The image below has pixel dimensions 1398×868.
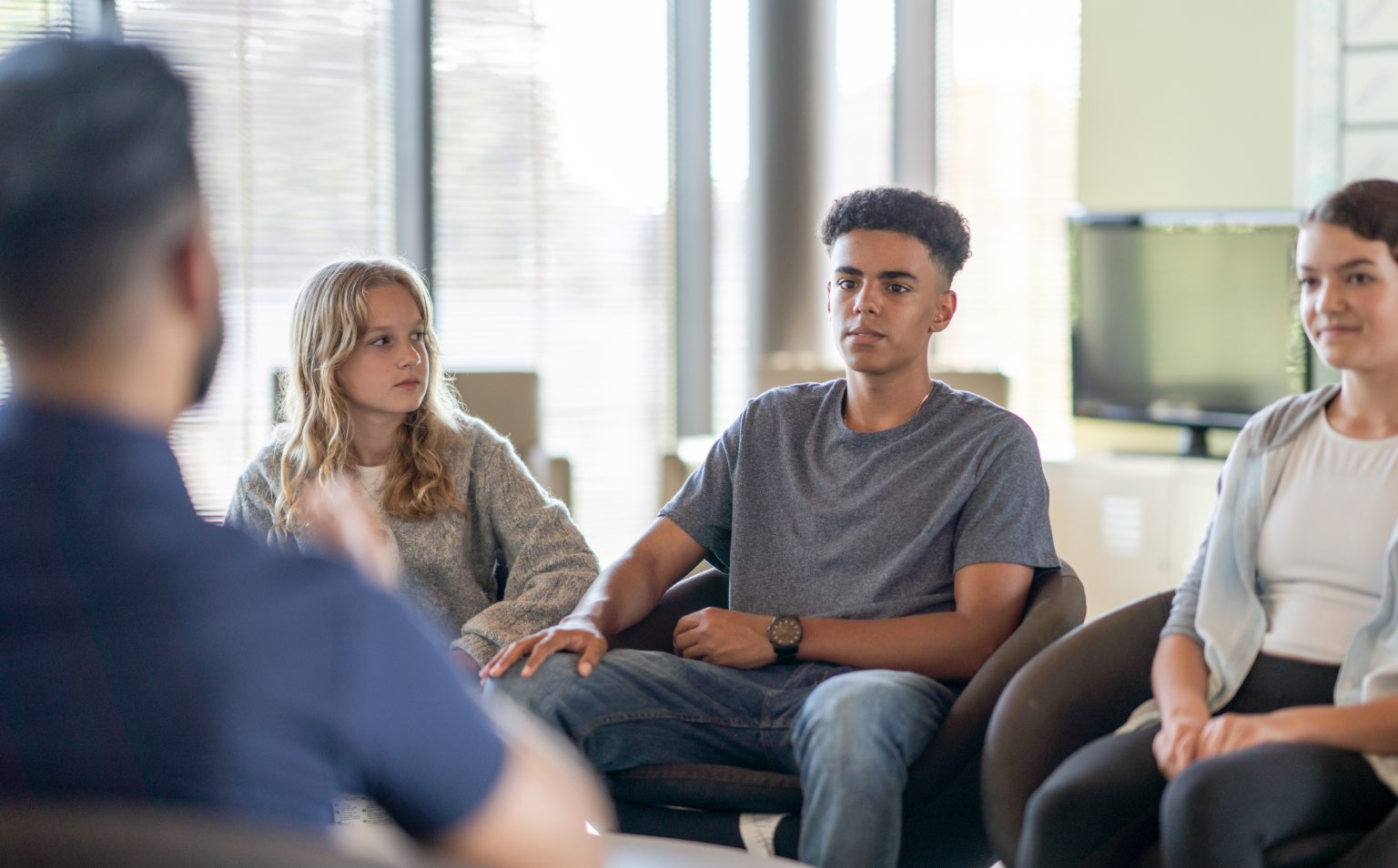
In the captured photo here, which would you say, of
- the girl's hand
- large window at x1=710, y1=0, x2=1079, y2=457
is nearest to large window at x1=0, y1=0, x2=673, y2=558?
large window at x1=710, y1=0, x2=1079, y2=457

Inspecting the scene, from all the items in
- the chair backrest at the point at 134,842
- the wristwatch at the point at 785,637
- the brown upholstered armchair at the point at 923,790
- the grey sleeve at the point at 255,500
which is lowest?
the brown upholstered armchair at the point at 923,790

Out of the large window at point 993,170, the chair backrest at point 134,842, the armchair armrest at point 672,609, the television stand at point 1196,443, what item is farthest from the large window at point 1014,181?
the chair backrest at point 134,842

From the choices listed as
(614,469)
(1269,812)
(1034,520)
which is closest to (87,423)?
(1269,812)

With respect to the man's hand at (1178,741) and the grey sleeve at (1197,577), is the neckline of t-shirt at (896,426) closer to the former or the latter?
Result: the grey sleeve at (1197,577)

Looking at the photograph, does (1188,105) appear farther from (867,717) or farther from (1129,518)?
(867,717)

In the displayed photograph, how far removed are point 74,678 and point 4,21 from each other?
3.52 m

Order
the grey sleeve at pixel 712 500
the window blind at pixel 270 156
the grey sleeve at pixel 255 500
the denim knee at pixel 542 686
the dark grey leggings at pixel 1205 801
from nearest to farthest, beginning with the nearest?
1. the dark grey leggings at pixel 1205 801
2. the denim knee at pixel 542 686
3. the grey sleeve at pixel 712 500
4. the grey sleeve at pixel 255 500
5. the window blind at pixel 270 156

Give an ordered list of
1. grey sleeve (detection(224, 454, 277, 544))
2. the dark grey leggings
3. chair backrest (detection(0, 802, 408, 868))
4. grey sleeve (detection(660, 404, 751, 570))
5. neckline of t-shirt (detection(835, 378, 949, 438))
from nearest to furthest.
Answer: chair backrest (detection(0, 802, 408, 868)) → the dark grey leggings → neckline of t-shirt (detection(835, 378, 949, 438)) → grey sleeve (detection(660, 404, 751, 570)) → grey sleeve (detection(224, 454, 277, 544))

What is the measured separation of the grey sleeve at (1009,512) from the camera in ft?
6.79

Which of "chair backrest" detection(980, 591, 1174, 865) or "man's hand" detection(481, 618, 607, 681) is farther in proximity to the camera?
"man's hand" detection(481, 618, 607, 681)

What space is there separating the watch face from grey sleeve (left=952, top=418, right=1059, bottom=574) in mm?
253

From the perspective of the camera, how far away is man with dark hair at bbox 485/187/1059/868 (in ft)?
6.15

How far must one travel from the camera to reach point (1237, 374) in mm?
4441

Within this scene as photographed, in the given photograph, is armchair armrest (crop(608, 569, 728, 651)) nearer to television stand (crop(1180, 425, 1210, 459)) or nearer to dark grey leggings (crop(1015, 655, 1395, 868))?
dark grey leggings (crop(1015, 655, 1395, 868))
